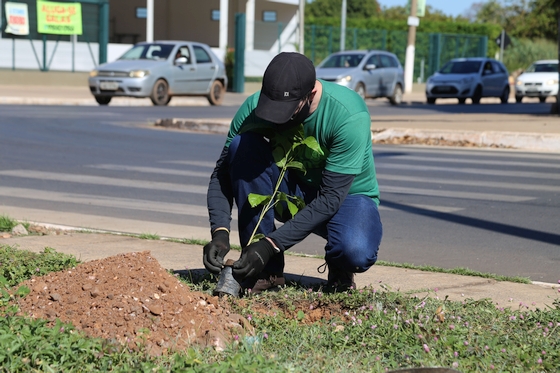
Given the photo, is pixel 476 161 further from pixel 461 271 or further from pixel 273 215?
pixel 273 215

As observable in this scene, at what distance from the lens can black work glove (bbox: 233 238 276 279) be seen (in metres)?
3.83

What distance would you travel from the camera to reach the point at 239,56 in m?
33.2

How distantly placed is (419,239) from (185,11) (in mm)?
35639

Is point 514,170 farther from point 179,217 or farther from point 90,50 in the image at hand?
point 90,50

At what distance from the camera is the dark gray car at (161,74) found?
22109mm

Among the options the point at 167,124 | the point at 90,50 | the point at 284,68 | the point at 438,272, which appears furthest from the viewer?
the point at 90,50

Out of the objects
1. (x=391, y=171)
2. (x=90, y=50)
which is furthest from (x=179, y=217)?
(x=90, y=50)

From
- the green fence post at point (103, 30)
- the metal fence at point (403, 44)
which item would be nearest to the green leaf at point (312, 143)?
the green fence post at point (103, 30)

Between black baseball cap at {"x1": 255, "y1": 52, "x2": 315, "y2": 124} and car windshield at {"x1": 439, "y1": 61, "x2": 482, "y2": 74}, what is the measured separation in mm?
27943

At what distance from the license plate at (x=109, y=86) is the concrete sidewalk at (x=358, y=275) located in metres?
16.3

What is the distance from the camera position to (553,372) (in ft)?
10.6

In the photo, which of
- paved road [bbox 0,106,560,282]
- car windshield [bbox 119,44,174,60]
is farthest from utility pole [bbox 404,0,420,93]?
paved road [bbox 0,106,560,282]

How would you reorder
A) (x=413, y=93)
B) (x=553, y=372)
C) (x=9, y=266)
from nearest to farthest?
1. (x=553, y=372)
2. (x=9, y=266)
3. (x=413, y=93)

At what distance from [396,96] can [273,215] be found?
2484 centimetres
